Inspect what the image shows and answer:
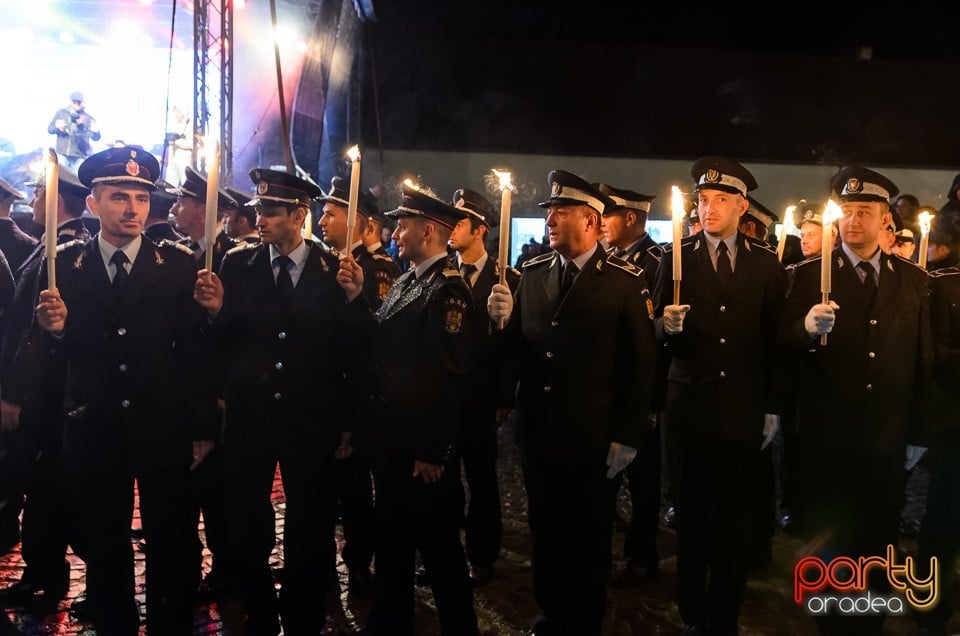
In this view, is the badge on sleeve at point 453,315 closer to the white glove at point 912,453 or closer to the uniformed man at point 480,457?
the uniformed man at point 480,457

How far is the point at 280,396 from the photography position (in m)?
3.90

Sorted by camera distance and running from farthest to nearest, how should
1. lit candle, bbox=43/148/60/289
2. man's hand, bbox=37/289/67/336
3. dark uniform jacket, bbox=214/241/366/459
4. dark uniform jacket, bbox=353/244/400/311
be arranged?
dark uniform jacket, bbox=353/244/400/311, dark uniform jacket, bbox=214/241/366/459, man's hand, bbox=37/289/67/336, lit candle, bbox=43/148/60/289

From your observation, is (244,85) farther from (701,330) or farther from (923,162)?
(923,162)

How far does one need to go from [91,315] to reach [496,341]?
2.29 m

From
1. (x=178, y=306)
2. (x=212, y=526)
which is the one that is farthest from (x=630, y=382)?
(x=212, y=526)

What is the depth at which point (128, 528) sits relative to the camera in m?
3.81

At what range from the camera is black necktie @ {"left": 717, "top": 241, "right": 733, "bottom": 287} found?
4262 mm

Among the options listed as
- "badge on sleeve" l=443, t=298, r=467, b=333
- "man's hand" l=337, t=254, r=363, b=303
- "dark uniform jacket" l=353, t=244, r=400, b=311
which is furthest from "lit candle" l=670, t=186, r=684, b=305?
"dark uniform jacket" l=353, t=244, r=400, b=311

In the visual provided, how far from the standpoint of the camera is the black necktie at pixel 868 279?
4.09 m

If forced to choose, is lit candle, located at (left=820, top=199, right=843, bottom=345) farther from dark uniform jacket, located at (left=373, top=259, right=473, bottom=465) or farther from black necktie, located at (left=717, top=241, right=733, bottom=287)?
dark uniform jacket, located at (left=373, top=259, right=473, bottom=465)

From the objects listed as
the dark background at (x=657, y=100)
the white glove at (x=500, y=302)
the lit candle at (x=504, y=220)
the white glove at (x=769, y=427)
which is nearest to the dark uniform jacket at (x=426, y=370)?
the white glove at (x=500, y=302)

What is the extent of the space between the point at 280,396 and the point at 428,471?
3.18ft

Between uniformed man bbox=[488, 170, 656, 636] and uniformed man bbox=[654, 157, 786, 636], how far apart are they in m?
0.45

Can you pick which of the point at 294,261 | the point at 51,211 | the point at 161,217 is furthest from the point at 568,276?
the point at 161,217
